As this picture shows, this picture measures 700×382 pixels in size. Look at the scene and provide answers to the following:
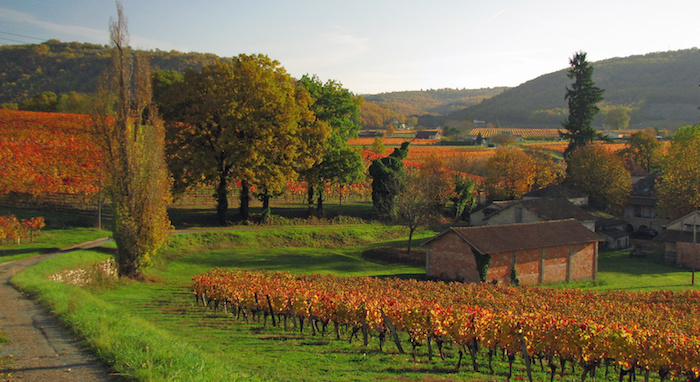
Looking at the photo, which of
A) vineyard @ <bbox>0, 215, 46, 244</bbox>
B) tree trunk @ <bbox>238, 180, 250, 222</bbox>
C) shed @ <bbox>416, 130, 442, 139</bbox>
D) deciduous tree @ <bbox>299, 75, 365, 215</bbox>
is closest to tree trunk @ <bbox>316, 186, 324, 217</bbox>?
deciduous tree @ <bbox>299, 75, 365, 215</bbox>

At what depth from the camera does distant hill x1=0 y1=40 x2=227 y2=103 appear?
111 metres

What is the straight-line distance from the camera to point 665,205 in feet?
184

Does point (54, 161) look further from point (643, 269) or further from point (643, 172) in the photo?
point (643, 172)

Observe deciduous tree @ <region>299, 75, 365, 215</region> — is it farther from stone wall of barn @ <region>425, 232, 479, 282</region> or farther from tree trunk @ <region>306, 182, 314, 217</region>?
stone wall of barn @ <region>425, 232, 479, 282</region>

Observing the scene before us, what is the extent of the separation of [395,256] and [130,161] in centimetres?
2270

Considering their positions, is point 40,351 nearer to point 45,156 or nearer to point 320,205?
point 320,205

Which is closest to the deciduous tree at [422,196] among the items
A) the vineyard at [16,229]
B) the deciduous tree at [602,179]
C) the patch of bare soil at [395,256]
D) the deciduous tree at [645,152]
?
the patch of bare soil at [395,256]

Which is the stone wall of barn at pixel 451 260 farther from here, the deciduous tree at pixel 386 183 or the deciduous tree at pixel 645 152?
the deciduous tree at pixel 645 152

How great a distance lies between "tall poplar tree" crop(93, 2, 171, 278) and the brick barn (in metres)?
18.7

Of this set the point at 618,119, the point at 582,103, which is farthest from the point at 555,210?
the point at 618,119

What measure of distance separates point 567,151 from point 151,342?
245 ft

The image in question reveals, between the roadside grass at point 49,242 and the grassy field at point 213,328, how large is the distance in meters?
2.94

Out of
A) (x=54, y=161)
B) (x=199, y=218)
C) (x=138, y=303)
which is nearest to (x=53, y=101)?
(x=54, y=161)

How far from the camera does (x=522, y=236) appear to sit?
1421 inches
